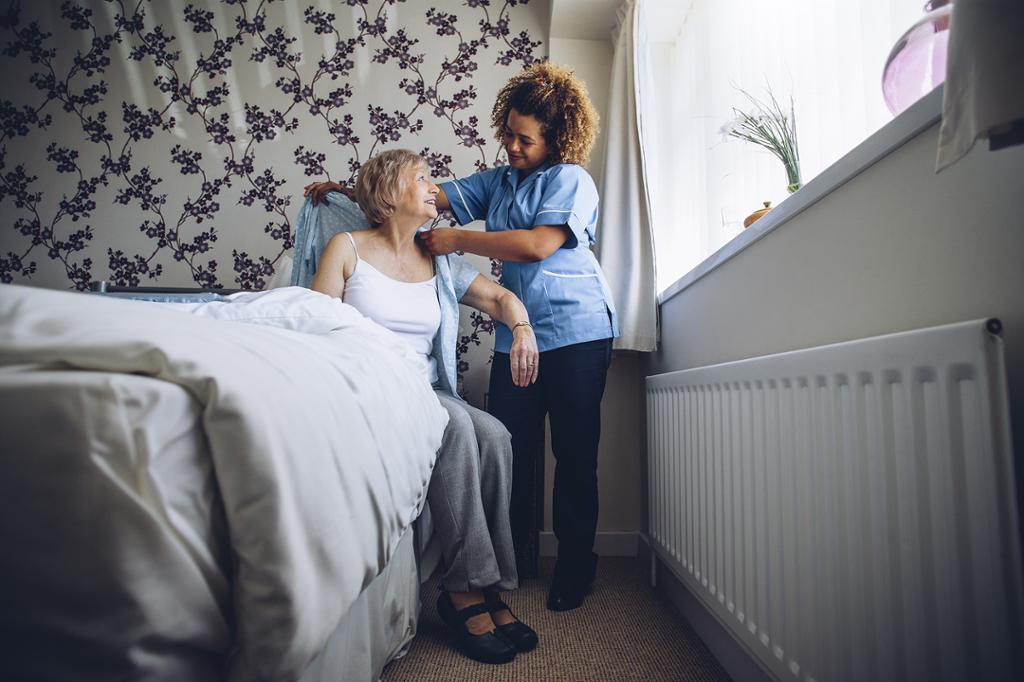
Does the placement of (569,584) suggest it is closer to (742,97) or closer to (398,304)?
(398,304)

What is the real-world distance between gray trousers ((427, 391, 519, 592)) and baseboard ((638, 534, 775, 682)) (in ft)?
1.44

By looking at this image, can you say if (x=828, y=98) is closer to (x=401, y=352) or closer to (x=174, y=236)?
(x=401, y=352)

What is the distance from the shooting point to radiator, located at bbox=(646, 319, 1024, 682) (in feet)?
1.68

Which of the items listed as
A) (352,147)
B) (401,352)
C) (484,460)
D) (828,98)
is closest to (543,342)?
(484,460)

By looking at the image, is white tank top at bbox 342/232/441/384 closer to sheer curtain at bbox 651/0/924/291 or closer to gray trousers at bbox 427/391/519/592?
gray trousers at bbox 427/391/519/592

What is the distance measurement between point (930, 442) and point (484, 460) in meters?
0.90

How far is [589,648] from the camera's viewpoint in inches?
47.8

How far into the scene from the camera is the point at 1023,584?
491 mm

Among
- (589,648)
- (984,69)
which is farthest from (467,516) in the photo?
(984,69)

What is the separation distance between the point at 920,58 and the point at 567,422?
1.07 meters

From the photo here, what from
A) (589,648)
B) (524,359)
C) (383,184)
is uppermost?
(383,184)

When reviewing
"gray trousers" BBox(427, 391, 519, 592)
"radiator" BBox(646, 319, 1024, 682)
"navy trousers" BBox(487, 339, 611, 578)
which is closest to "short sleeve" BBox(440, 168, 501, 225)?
"navy trousers" BBox(487, 339, 611, 578)

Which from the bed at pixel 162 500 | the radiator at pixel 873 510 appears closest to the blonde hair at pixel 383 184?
the radiator at pixel 873 510

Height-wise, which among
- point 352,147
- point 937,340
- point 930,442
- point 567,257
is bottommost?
point 930,442
